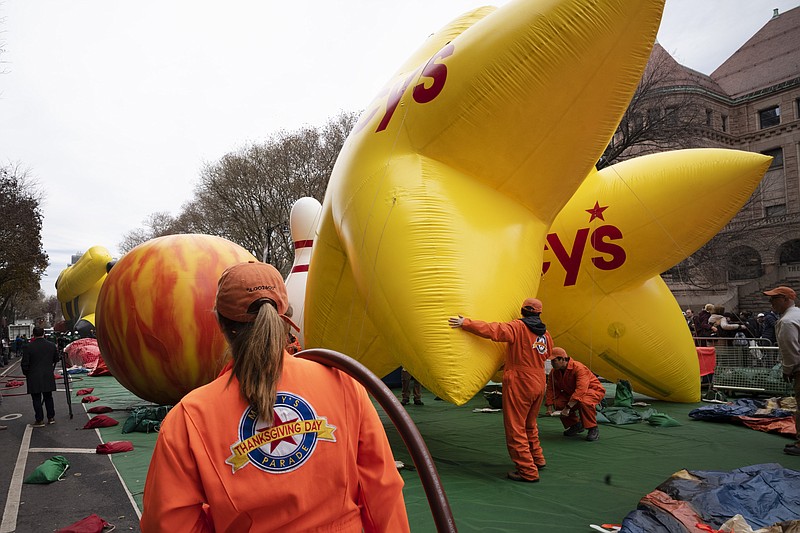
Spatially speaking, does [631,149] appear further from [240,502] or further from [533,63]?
[240,502]

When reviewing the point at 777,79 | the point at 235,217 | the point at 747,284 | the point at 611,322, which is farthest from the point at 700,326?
the point at 777,79

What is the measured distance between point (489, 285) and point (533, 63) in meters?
1.96

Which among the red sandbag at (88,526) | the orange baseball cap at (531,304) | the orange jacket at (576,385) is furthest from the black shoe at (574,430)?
the red sandbag at (88,526)

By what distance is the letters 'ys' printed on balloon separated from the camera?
15.2ft

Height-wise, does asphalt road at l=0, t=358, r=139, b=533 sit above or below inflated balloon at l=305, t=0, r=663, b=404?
below

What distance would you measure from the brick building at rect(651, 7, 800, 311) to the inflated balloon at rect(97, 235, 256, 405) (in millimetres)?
23718

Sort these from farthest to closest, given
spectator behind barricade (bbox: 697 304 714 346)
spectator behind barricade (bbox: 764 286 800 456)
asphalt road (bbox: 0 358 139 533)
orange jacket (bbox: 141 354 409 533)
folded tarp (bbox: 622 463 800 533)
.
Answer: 1. spectator behind barricade (bbox: 697 304 714 346)
2. spectator behind barricade (bbox: 764 286 800 456)
3. asphalt road (bbox: 0 358 139 533)
4. folded tarp (bbox: 622 463 800 533)
5. orange jacket (bbox: 141 354 409 533)

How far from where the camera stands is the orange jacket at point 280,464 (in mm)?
1396

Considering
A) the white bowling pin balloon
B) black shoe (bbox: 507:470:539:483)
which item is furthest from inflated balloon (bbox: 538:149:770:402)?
the white bowling pin balloon

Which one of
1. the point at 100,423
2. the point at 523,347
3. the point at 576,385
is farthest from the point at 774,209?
the point at 100,423

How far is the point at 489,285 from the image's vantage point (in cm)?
489

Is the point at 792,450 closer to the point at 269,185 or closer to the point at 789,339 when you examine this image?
the point at 789,339

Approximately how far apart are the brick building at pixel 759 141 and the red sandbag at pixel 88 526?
26212 mm

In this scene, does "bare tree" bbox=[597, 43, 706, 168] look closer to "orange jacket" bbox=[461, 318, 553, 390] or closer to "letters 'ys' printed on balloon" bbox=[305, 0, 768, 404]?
"letters 'ys' printed on balloon" bbox=[305, 0, 768, 404]
